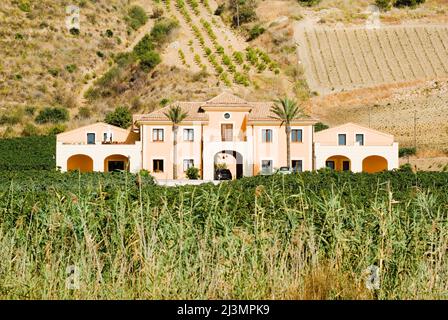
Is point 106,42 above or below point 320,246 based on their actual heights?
above

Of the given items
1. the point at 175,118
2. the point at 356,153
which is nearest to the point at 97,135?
the point at 175,118

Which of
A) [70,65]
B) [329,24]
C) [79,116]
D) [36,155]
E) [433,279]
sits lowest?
[433,279]

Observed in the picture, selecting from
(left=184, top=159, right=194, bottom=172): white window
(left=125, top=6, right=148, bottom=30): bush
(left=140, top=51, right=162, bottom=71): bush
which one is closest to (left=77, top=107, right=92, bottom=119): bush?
(left=140, top=51, right=162, bottom=71): bush

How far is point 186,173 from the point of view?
46.2 metres

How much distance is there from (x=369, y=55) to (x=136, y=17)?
31009 mm

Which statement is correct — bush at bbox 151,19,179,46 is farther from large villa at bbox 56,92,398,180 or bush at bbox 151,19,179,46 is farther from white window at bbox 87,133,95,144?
large villa at bbox 56,92,398,180

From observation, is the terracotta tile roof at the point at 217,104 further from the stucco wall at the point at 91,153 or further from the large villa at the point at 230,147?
the stucco wall at the point at 91,153

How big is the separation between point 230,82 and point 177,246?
64513 millimetres

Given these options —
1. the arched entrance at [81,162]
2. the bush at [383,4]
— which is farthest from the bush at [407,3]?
the arched entrance at [81,162]

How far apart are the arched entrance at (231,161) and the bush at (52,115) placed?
2742 cm

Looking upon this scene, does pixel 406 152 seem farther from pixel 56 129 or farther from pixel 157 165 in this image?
pixel 56 129

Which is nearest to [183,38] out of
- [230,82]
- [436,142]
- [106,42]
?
[106,42]

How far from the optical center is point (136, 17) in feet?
315

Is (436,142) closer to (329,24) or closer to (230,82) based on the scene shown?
(230,82)
